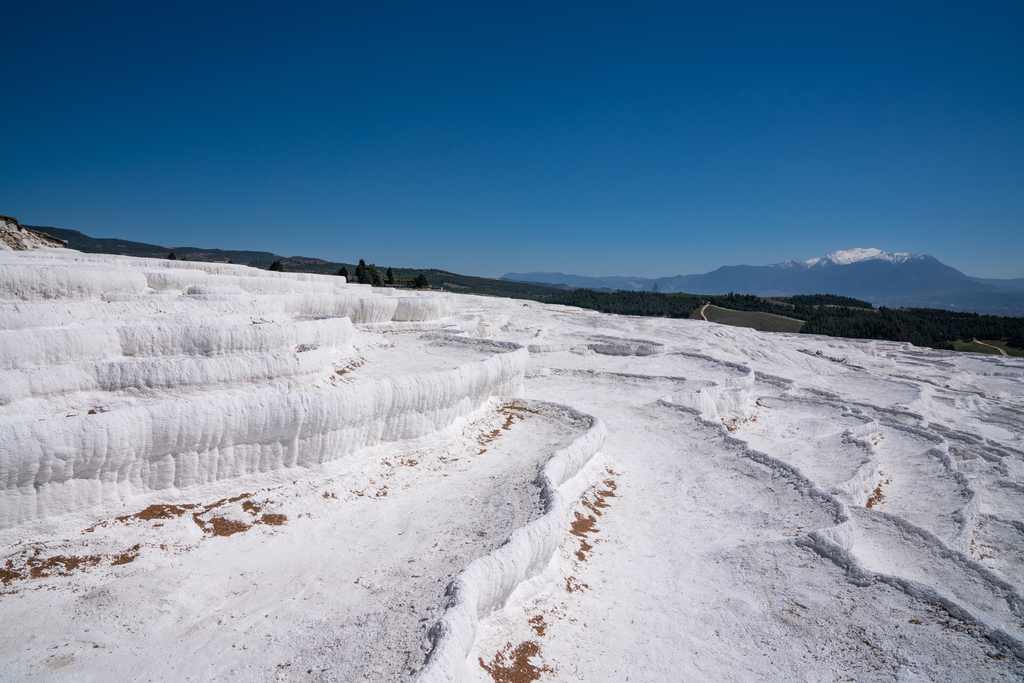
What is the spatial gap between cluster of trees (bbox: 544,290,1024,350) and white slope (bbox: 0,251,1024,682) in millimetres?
43877

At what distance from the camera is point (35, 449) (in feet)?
19.0

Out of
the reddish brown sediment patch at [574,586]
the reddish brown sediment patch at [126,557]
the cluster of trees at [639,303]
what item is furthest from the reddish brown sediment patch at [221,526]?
the cluster of trees at [639,303]

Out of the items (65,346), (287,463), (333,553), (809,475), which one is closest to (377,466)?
(287,463)

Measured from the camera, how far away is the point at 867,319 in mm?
55938

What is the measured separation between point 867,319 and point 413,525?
65.9 m

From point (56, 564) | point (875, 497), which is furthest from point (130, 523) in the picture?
point (875, 497)

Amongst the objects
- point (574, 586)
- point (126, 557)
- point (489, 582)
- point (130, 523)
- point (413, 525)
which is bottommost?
point (574, 586)

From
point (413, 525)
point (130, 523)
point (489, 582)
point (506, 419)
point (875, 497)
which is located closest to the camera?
point (489, 582)

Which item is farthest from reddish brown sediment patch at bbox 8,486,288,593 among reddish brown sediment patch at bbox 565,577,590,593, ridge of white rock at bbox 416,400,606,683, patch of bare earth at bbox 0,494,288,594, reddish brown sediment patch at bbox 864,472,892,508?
reddish brown sediment patch at bbox 864,472,892,508

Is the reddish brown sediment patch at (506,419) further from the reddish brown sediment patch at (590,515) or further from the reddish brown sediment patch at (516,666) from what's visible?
the reddish brown sediment patch at (516,666)

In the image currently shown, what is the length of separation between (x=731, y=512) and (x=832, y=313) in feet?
210

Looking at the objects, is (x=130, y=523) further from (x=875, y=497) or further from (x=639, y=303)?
(x=639, y=303)

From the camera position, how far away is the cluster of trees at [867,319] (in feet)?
160

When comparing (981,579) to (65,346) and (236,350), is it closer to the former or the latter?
(236,350)
